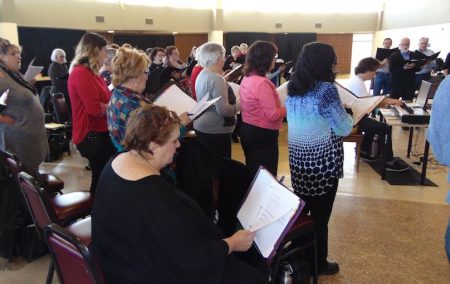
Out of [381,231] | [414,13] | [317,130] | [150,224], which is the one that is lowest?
[381,231]

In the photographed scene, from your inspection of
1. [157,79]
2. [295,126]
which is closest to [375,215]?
[295,126]

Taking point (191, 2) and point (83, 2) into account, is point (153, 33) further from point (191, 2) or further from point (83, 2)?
point (83, 2)

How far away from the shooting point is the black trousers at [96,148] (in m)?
2.55

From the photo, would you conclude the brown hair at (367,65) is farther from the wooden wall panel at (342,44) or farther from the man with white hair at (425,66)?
the wooden wall panel at (342,44)

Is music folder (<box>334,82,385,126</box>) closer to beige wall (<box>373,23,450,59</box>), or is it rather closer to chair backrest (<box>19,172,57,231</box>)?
chair backrest (<box>19,172,57,231</box>)

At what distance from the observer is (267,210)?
1.57 m

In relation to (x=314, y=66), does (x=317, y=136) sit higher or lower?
lower

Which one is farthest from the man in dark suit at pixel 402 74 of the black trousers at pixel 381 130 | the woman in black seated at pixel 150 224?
the woman in black seated at pixel 150 224

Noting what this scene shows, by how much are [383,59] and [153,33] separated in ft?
26.7

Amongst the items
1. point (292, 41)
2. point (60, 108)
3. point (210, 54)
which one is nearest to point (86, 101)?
point (210, 54)

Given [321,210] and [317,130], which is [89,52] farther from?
[321,210]

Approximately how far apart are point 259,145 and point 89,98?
1.25 metres

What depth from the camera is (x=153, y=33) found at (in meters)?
12.6

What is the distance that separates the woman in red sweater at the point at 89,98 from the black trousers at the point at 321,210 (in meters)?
1.43
